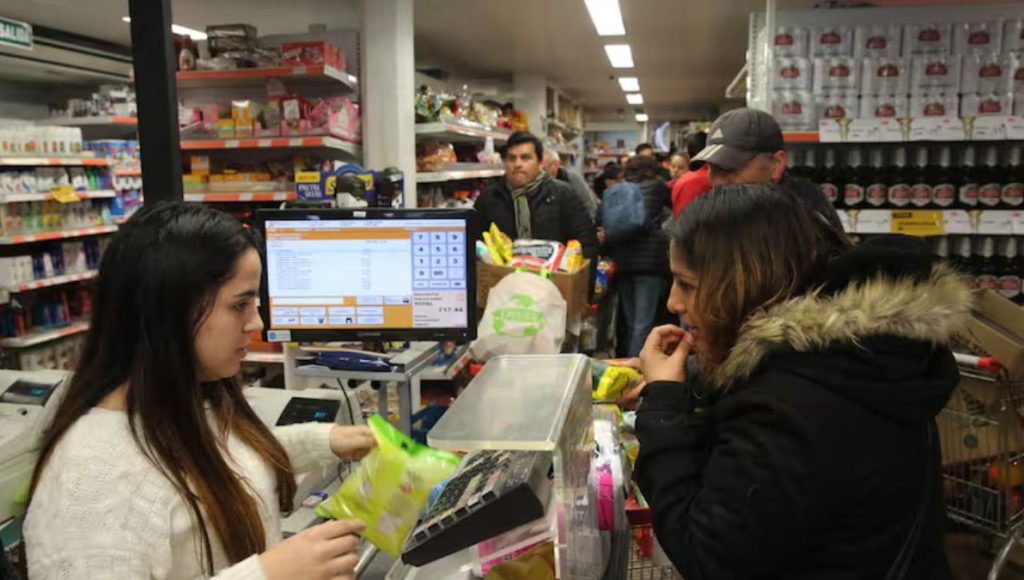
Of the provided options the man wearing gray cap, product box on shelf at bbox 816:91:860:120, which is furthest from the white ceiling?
the man wearing gray cap

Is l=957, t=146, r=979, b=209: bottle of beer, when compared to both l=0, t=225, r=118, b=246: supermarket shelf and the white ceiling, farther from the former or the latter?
l=0, t=225, r=118, b=246: supermarket shelf

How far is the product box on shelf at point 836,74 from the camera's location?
4.73 m

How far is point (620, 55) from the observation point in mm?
10969

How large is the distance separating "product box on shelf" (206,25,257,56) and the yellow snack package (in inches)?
179

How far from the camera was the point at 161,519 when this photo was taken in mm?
1169

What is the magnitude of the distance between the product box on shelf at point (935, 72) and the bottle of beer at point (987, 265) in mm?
944

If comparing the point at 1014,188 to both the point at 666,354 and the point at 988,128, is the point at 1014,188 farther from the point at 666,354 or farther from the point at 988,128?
the point at 666,354

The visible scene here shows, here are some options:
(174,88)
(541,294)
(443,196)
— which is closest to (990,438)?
(541,294)

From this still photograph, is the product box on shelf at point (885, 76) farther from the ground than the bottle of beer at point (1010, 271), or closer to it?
farther from the ground

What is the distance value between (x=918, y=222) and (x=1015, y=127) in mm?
711

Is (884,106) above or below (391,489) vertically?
above

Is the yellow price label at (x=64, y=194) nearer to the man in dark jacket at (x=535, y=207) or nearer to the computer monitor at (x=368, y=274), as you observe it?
the man in dark jacket at (x=535, y=207)

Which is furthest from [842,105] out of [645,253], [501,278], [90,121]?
[90,121]

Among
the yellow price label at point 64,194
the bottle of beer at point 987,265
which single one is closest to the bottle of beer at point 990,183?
the bottle of beer at point 987,265
